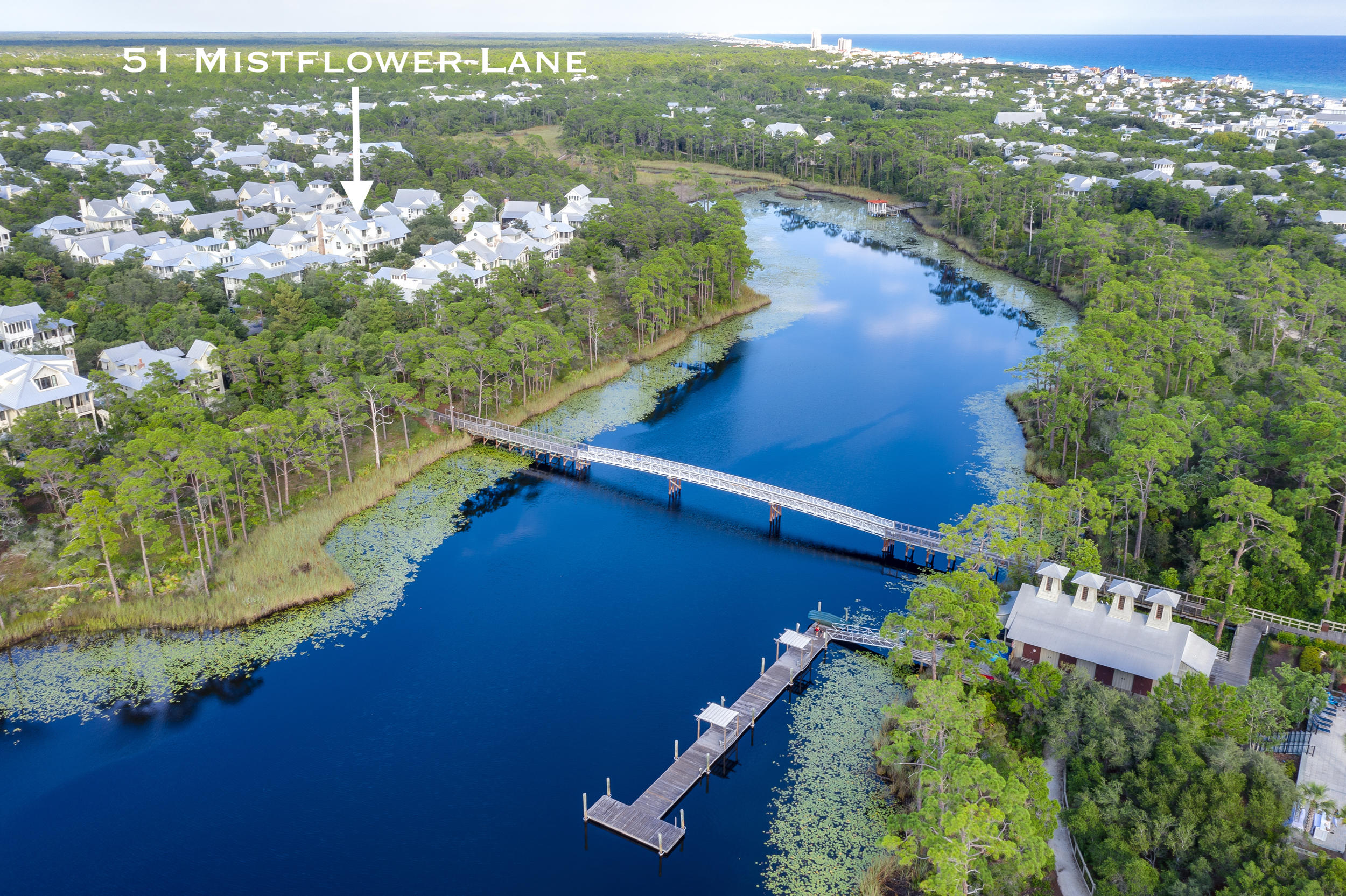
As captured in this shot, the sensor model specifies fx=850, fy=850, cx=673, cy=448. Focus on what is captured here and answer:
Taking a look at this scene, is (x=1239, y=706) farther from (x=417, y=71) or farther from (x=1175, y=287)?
(x=417, y=71)

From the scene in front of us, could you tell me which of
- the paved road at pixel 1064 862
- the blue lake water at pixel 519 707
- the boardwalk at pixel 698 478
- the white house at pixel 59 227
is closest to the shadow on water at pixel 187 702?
the blue lake water at pixel 519 707

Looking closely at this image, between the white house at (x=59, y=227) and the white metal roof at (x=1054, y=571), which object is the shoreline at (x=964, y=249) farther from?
the white house at (x=59, y=227)

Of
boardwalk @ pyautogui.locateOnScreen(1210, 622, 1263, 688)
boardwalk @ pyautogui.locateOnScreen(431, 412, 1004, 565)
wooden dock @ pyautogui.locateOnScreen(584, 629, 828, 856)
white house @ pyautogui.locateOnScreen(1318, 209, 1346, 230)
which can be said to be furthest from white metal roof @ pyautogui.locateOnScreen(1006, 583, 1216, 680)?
white house @ pyautogui.locateOnScreen(1318, 209, 1346, 230)

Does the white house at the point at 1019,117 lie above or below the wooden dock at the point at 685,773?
above

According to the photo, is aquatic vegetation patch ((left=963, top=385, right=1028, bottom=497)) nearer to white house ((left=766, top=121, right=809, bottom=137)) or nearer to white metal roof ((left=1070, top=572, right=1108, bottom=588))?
white metal roof ((left=1070, top=572, right=1108, bottom=588))

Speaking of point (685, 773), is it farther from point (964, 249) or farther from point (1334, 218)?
point (1334, 218)

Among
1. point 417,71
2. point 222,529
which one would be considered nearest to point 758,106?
point 417,71

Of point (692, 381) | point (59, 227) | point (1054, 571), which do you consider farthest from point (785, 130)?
point (1054, 571)
